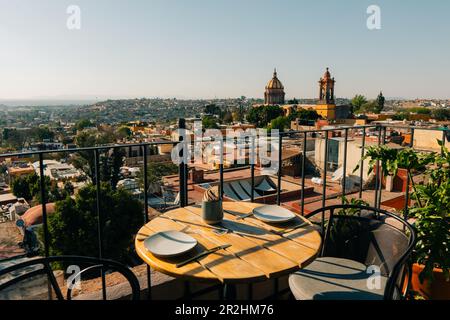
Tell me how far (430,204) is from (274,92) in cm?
8265

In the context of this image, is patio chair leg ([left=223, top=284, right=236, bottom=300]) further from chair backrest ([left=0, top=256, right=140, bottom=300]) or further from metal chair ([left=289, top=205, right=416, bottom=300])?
chair backrest ([left=0, top=256, right=140, bottom=300])

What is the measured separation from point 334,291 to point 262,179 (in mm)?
21935

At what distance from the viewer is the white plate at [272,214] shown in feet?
5.62

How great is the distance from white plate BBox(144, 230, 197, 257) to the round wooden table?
0.09ft

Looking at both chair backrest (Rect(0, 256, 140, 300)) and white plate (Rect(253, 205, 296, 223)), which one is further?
white plate (Rect(253, 205, 296, 223))

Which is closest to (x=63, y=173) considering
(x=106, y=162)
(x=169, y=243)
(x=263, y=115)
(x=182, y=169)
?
(x=106, y=162)

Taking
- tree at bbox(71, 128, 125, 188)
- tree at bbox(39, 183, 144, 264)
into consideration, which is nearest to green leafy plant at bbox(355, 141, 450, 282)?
tree at bbox(71, 128, 125, 188)

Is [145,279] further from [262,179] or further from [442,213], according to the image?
[262,179]

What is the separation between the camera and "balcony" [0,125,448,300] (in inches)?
80.5

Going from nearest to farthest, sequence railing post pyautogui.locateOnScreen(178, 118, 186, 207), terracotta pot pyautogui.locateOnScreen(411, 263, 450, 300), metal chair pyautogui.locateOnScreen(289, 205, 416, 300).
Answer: metal chair pyautogui.locateOnScreen(289, 205, 416, 300) → terracotta pot pyautogui.locateOnScreen(411, 263, 450, 300) → railing post pyautogui.locateOnScreen(178, 118, 186, 207)

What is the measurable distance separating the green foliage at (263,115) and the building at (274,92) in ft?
49.2

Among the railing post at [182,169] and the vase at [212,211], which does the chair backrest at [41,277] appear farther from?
the railing post at [182,169]
